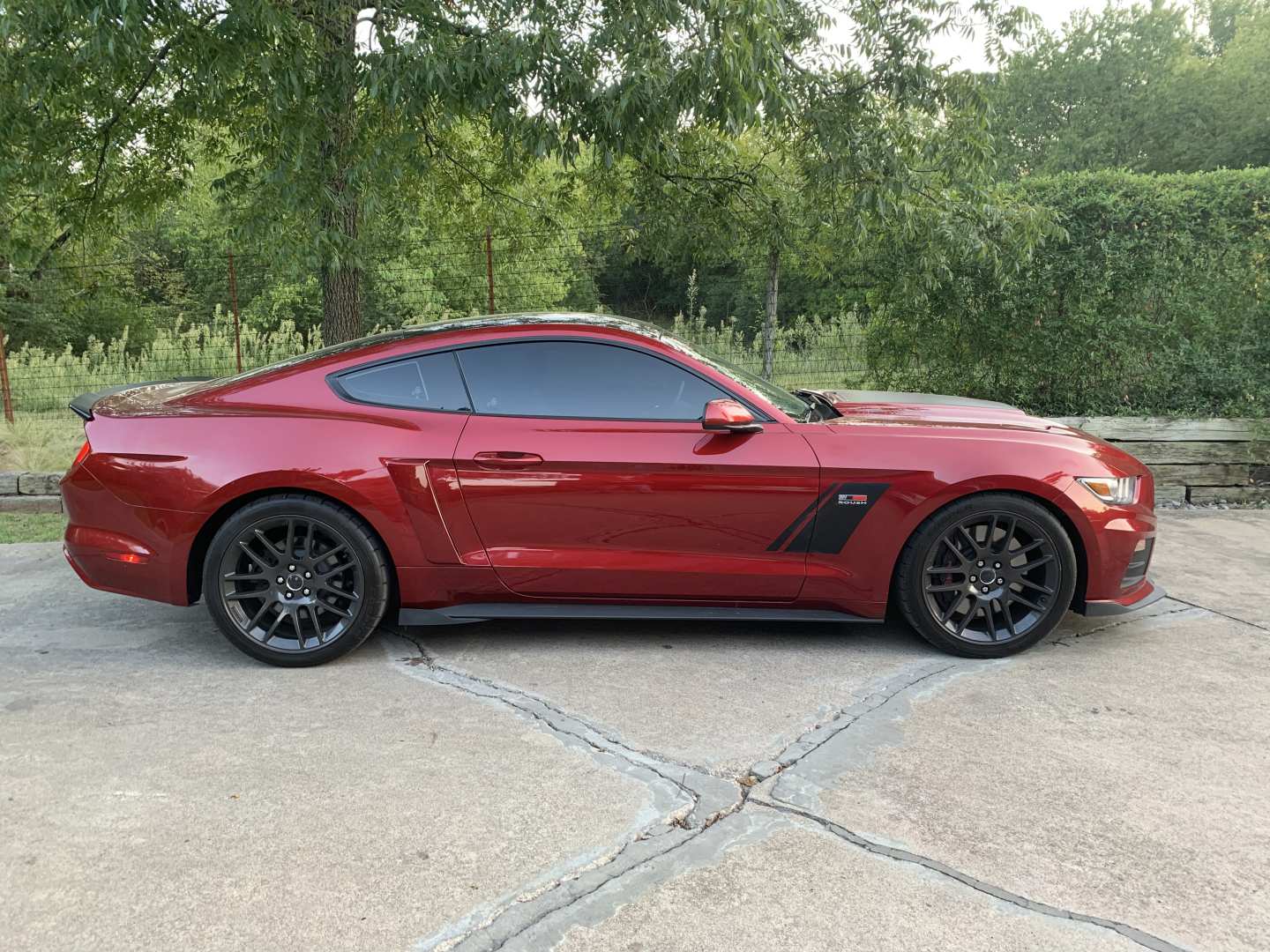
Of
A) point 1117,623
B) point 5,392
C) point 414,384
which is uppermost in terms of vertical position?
point 5,392

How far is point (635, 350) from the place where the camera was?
13.2 ft

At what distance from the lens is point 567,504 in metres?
3.89

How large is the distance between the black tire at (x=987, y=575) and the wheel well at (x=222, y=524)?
2.30 m

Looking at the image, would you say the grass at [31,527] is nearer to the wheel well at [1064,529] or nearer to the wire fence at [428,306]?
the wire fence at [428,306]

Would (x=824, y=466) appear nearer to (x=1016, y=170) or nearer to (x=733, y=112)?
(x=733, y=112)

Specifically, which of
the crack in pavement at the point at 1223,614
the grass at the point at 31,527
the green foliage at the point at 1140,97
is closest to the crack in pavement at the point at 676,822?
the crack in pavement at the point at 1223,614

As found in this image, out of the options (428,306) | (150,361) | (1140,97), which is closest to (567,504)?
(150,361)

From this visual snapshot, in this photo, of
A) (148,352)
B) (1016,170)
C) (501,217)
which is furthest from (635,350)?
(1016,170)

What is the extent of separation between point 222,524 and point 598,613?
1.65m

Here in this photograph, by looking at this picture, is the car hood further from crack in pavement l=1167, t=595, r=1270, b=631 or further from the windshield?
crack in pavement l=1167, t=595, r=1270, b=631

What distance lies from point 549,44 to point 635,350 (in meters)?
1.90

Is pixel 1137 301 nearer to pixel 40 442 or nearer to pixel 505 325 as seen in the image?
pixel 505 325

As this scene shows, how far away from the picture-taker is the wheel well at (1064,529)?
12.9 ft

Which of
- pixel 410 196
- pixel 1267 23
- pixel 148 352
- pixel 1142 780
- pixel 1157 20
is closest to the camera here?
pixel 1142 780
